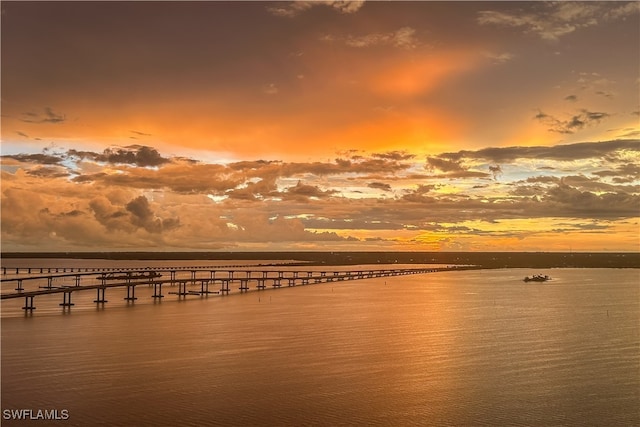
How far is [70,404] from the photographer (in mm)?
21328

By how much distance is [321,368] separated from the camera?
2834 cm

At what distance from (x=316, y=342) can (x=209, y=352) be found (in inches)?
284

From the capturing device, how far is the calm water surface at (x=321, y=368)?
21109mm

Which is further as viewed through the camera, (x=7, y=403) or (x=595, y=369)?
(x=595, y=369)

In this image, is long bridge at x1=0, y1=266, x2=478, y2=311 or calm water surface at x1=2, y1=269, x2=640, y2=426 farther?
long bridge at x1=0, y1=266, x2=478, y2=311

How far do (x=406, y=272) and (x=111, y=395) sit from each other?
428 ft

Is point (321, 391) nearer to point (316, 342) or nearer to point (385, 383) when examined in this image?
point (385, 383)

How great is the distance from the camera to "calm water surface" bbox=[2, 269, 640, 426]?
69.3 ft

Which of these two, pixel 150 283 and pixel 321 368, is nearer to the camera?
pixel 321 368

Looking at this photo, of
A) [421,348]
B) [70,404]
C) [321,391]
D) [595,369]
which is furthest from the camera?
[421,348]

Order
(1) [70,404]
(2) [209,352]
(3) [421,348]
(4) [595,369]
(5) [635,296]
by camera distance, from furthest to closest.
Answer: (5) [635,296] < (3) [421,348] < (2) [209,352] < (4) [595,369] < (1) [70,404]

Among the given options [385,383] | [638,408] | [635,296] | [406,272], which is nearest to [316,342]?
[385,383]

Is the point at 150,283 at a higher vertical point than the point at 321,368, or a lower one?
higher

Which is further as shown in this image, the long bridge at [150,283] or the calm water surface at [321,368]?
the long bridge at [150,283]
